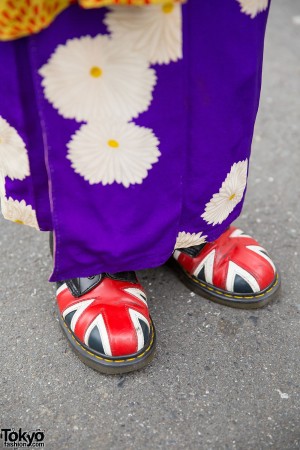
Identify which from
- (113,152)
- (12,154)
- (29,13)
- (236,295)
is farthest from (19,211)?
(236,295)

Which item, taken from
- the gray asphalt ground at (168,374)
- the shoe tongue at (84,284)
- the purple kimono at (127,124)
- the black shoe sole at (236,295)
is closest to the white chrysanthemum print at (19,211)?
the purple kimono at (127,124)

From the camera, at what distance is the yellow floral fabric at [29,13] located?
2.06 ft

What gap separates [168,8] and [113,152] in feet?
0.69

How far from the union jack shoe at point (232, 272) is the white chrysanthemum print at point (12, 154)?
1.36 feet

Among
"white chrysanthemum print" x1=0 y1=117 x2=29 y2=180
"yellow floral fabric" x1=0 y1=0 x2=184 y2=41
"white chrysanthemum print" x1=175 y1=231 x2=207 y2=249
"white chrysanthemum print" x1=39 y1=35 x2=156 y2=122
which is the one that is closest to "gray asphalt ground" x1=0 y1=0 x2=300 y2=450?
"white chrysanthemum print" x1=175 y1=231 x2=207 y2=249

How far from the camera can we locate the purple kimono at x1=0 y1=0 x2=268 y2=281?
27.3 inches

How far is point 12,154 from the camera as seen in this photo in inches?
32.2

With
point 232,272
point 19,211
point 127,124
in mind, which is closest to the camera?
point 127,124

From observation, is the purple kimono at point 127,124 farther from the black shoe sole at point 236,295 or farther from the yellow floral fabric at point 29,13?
the black shoe sole at point 236,295

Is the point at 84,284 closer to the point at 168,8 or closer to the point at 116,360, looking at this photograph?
the point at 116,360

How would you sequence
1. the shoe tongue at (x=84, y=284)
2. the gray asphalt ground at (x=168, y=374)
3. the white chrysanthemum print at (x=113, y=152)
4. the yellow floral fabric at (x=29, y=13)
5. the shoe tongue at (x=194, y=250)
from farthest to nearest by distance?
1. the shoe tongue at (x=194, y=250)
2. the shoe tongue at (x=84, y=284)
3. the gray asphalt ground at (x=168, y=374)
4. the white chrysanthemum print at (x=113, y=152)
5. the yellow floral fabric at (x=29, y=13)

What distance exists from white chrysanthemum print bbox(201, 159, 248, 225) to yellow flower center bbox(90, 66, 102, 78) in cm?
30

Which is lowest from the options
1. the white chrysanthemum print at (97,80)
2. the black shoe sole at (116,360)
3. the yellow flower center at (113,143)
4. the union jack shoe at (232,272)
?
the black shoe sole at (116,360)

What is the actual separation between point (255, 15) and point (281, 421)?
65 cm
